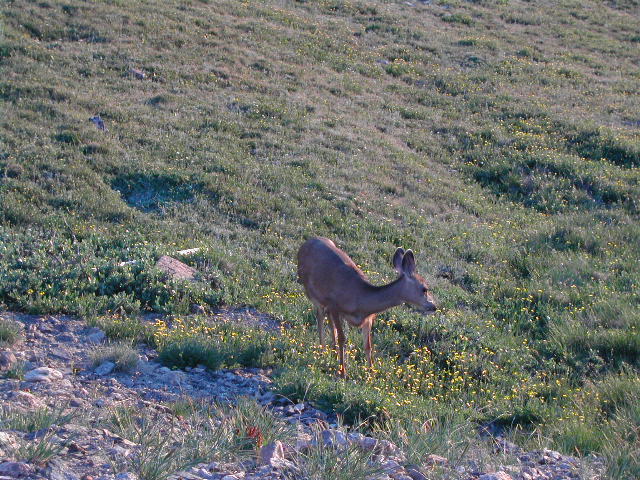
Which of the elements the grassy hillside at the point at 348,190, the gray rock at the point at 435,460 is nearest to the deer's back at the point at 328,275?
the grassy hillside at the point at 348,190

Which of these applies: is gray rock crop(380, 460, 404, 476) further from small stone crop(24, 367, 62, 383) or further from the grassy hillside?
small stone crop(24, 367, 62, 383)

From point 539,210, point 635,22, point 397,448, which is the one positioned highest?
point 635,22

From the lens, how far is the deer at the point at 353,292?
8.66 m

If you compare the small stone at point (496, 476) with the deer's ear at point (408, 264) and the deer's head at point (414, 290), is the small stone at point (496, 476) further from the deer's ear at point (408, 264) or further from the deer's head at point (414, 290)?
the deer's ear at point (408, 264)

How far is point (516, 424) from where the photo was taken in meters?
8.08

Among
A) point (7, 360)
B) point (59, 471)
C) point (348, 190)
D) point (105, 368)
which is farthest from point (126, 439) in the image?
point (348, 190)

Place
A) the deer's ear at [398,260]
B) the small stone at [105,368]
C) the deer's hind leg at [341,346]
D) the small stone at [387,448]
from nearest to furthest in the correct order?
the small stone at [387,448] → the small stone at [105,368] → the deer's hind leg at [341,346] → the deer's ear at [398,260]

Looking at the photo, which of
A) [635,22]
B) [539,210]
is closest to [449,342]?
[539,210]

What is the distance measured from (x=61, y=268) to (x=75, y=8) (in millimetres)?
15953

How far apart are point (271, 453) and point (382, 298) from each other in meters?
3.33

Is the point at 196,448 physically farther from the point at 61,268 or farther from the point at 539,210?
the point at 539,210

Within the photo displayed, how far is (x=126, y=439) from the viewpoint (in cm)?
580

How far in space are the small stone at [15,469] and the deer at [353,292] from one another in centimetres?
417

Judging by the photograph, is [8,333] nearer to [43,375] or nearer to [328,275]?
[43,375]
